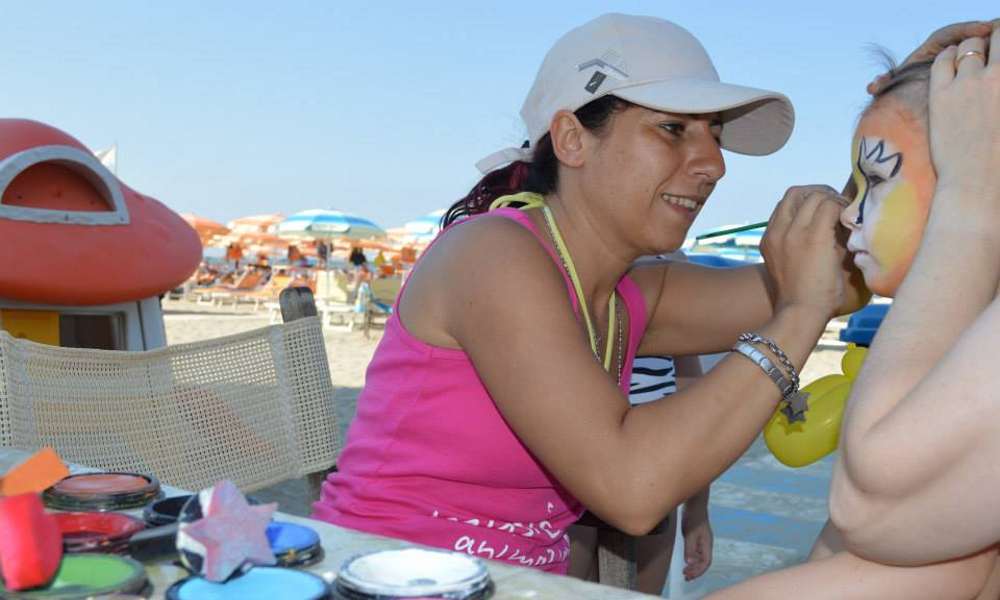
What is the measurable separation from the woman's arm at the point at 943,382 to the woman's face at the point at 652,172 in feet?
2.60

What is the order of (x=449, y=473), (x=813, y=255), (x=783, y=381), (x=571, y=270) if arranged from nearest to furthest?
1. (x=783, y=381)
2. (x=813, y=255)
3. (x=449, y=473)
4. (x=571, y=270)

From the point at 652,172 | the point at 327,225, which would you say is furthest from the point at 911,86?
the point at 327,225

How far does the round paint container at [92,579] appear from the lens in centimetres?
95

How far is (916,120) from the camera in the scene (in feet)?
4.32

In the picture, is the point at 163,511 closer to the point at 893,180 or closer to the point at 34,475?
the point at 34,475

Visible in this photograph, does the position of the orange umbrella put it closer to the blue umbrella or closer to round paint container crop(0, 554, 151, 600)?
the blue umbrella

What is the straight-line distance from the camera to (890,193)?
131 cm

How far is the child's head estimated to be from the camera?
4.24 ft

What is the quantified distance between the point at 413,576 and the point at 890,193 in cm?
77

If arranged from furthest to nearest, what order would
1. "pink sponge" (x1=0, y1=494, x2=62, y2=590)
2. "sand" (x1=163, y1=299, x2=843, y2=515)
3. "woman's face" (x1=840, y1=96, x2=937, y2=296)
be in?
"sand" (x1=163, y1=299, x2=843, y2=515) < "woman's face" (x1=840, y1=96, x2=937, y2=296) < "pink sponge" (x1=0, y1=494, x2=62, y2=590)

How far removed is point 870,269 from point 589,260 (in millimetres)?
837

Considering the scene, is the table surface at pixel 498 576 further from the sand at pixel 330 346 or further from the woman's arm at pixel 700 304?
the sand at pixel 330 346

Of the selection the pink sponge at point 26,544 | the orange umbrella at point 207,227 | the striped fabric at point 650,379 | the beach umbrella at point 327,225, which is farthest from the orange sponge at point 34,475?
the orange umbrella at point 207,227

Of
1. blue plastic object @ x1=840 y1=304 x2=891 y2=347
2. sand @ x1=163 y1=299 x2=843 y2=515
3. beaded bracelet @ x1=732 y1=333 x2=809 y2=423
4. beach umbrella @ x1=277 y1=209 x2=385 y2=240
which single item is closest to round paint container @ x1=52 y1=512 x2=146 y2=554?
beaded bracelet @ x1=732 y1=333 x2=809 y2=423
